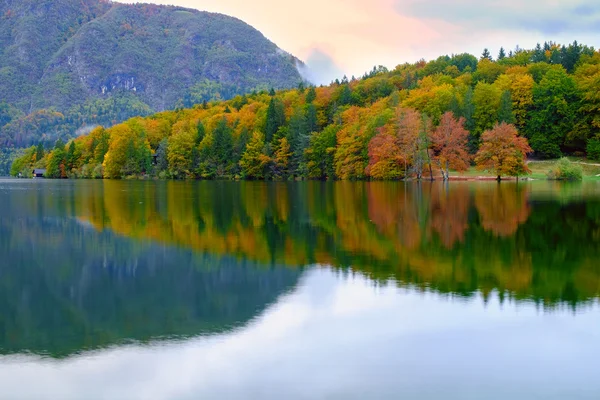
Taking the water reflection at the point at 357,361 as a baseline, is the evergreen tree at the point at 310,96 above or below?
above

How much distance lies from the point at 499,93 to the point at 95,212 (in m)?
70.9

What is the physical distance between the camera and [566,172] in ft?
243

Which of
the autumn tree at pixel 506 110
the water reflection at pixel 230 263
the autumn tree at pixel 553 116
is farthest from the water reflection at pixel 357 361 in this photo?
the autumn tree at pixel 553 116

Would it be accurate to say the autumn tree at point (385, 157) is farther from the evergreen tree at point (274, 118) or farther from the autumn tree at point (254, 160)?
the evergreen tree at point (274, 118)

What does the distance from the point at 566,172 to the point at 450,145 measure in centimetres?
1413

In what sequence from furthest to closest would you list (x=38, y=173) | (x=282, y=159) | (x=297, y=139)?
(x=38, y=173)
(x=282, y=159)
(x=297, y=139)

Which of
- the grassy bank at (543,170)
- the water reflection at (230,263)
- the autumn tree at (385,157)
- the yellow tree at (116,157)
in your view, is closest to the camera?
the water reflection at (230,263)

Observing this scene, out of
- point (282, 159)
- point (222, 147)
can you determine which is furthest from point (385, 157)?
point (222, 147)

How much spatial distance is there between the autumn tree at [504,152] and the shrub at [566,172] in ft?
12.0

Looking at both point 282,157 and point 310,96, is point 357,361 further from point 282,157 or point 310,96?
point 310,96

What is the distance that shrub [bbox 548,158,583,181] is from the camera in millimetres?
73750

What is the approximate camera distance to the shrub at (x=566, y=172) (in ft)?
242

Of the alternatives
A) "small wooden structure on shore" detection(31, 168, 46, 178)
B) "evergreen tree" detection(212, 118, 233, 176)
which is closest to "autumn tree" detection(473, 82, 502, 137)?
"evergreen tree" detection(212, 118, 233, 176)

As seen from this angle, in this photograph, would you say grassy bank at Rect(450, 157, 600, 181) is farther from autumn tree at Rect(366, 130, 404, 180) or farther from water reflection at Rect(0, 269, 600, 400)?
water reflection at Rect(0, 269, 600, 400)
